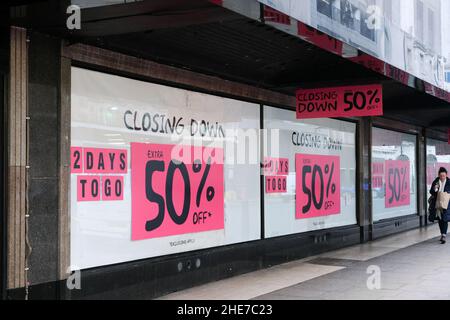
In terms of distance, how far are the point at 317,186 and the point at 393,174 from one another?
4839 mm

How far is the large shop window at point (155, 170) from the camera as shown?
23.5 ft

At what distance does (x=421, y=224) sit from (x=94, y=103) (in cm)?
1336

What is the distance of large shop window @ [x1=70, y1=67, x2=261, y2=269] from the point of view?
23.5ft

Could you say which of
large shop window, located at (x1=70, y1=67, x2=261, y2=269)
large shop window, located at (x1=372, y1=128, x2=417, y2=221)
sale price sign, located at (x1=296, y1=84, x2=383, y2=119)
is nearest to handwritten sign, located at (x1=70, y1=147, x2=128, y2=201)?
large shop window, located at (x1=70, y1=67, x2=261, y2=269)

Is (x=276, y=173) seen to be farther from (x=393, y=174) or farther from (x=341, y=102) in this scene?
(x=393, y=174)

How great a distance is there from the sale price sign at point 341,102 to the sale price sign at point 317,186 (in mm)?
1473

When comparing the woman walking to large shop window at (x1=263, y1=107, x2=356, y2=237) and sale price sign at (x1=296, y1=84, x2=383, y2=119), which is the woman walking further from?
sale price sign at (x1=296, y1=84, x2=383, y2=119)

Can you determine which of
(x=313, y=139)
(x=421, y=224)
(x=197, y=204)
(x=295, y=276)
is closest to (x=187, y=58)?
(x=197, y=204)

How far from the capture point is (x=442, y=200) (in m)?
13.4

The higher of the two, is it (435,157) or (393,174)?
(435,157)

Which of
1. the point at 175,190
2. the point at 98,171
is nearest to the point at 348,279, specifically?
the point at 175,190

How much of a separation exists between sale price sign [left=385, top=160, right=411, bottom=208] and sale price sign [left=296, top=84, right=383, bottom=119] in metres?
6.24

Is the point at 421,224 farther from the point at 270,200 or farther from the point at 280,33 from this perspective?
the point at 280,33

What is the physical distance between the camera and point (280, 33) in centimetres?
730
